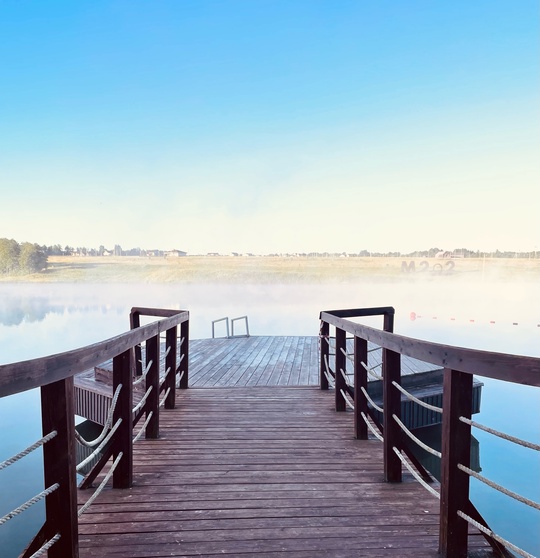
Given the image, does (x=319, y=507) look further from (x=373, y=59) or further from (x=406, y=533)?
(x=373, y=59)

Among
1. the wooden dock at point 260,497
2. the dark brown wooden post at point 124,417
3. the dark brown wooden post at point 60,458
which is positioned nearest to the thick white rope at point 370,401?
the wooden dock at point 260,497

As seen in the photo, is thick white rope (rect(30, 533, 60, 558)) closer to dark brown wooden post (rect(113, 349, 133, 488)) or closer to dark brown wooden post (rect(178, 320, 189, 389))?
dark brown wooden post (rect(113, 349, 133, 488))

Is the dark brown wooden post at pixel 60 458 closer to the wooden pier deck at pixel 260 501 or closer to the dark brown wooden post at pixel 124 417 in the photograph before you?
the wooden pier deck at pixel 260 501

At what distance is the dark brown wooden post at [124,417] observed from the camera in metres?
2.02

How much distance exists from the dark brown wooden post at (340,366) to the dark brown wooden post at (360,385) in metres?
0.57

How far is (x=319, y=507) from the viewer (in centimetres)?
191

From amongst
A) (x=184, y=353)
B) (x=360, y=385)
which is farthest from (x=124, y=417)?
(x=184, y=353)

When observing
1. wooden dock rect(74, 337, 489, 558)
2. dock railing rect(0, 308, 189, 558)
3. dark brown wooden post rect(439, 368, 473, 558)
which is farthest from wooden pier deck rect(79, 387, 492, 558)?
dock railing rect(0, 308, 189, 558)

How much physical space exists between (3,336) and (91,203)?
2236 centimetres

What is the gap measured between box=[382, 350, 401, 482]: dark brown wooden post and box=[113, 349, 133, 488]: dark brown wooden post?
1.44m

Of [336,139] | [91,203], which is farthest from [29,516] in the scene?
[91,203]

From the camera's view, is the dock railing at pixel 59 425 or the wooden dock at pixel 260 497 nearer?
the dock railing at pixel 59 425

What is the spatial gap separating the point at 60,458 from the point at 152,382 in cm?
136

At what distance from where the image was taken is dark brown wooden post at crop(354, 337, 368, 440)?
2.65 metres
